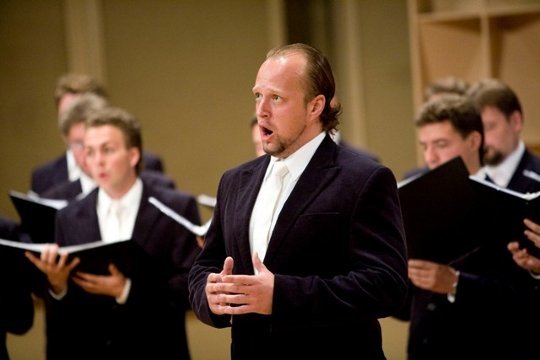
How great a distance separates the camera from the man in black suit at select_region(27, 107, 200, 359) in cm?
354

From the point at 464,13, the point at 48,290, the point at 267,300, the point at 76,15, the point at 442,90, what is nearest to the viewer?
the point at 267,300

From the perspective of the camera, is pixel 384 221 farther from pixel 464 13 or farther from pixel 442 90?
pixel 464 13

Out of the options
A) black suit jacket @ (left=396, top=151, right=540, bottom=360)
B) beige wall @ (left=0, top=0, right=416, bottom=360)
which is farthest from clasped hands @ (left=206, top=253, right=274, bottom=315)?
beige wall @ (left=0, top=0, right=416, bottom=360)

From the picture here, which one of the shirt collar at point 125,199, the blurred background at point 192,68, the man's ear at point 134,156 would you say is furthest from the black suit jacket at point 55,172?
the blurred background at point 192,68

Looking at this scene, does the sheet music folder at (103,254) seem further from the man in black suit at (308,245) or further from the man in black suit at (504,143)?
the man in black suit at (504,143)

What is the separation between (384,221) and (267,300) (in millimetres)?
318

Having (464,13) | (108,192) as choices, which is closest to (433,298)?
(108,192)

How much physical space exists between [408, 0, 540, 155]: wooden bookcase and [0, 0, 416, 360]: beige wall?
140 cm

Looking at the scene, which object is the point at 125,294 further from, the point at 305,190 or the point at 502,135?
the point at 502,135

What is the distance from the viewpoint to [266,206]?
7.59ft

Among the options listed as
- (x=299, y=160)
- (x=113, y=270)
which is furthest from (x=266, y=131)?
(x=113, y=270)

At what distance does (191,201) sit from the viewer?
12.3 feet

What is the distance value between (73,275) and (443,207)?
4.40ft

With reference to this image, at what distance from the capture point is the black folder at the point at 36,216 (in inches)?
155
